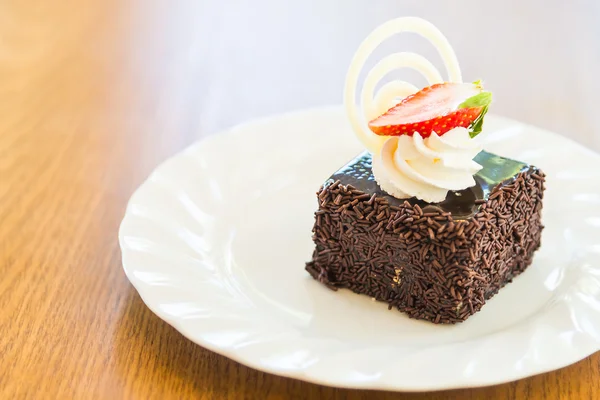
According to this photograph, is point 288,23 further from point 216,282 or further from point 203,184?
point 216,282

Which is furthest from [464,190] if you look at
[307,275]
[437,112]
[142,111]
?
[142,111]

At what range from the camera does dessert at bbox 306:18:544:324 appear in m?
1.88

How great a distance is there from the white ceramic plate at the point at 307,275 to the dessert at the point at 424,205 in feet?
0.22

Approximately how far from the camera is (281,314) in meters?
1.95

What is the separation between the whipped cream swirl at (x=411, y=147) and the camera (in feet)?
6.28

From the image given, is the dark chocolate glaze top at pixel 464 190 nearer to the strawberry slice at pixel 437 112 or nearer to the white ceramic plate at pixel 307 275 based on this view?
the strawberry slice at pixel 437 112

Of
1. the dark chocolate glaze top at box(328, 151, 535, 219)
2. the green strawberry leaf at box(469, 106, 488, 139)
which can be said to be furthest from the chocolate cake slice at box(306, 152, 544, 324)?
the green strawberry leaf at box(469, 106, 488, 139)

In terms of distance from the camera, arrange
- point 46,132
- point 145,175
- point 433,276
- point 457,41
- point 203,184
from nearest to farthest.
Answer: point 433,276
point 203,184
point 145,175
point 46,132
point 457,41

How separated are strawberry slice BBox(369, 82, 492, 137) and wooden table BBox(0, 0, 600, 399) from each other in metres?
0.67

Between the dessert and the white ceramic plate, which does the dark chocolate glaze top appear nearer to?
the dessert

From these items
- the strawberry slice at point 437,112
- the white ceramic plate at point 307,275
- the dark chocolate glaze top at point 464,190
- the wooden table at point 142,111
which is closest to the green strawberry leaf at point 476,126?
the strawberry slice at point 437,112

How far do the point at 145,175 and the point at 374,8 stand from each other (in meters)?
1.94

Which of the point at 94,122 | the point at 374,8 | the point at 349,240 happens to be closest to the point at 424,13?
the point at 374,8

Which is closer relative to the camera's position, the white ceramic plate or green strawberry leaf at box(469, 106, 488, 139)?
the white ceramic plate
